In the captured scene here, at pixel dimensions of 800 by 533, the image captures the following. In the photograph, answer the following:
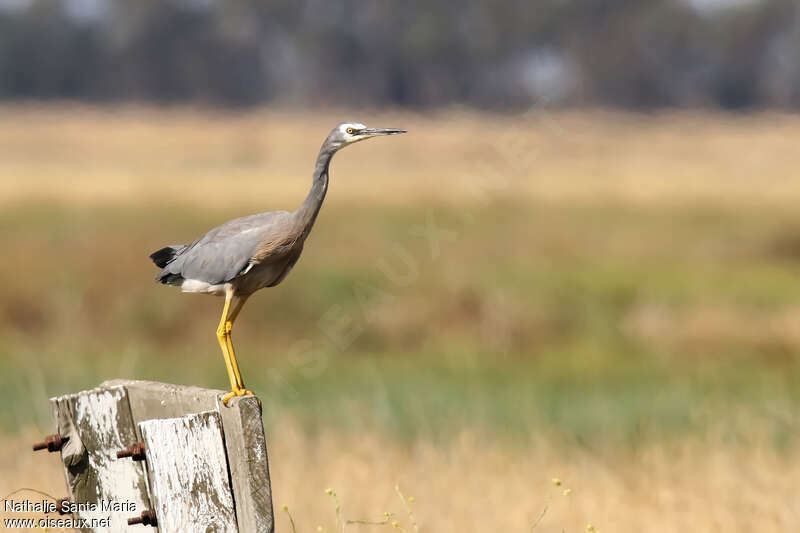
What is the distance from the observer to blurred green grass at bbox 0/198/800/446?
10312mm

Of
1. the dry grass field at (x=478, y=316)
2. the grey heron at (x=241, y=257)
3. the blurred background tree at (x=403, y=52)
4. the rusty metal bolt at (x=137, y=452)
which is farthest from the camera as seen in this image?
the blurred background tree at (x=403, y=52)

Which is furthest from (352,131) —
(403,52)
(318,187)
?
(403,52)

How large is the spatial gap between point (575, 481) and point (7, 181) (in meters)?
17.5

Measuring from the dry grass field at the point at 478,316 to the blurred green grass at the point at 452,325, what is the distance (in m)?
0.05

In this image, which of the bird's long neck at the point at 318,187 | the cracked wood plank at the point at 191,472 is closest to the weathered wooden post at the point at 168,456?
the cracked wood plank at the point at 191,472

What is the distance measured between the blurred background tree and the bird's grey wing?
103 feet

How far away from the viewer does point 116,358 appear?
12.3 metres

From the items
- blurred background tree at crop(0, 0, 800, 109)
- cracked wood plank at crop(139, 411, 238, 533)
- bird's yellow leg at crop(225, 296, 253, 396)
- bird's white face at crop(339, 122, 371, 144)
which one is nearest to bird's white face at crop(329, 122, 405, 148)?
bird's white face at crop(339, 122, 371, 144)

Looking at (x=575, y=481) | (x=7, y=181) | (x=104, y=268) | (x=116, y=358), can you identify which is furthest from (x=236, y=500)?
(x=7, y=181)

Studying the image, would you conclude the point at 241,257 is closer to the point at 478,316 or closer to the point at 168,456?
the point at 168,456

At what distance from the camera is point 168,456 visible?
116 inches

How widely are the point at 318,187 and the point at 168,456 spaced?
0.77m

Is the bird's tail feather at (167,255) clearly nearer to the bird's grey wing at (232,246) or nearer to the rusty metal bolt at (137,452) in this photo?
the bird's grey wing at (232,246)

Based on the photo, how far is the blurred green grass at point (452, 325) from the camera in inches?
406
